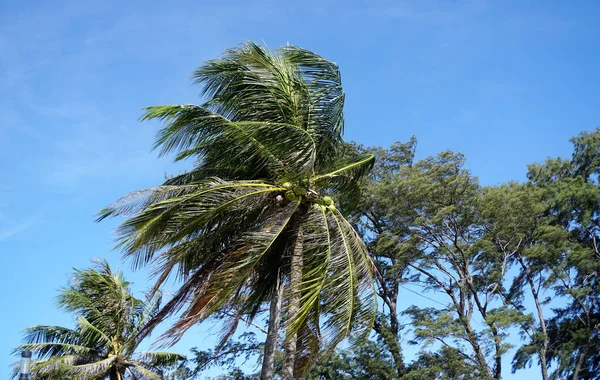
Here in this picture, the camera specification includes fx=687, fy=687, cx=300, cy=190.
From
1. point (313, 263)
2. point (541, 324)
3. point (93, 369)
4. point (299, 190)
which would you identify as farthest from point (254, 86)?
point (541, 324)

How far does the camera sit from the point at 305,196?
9516mm

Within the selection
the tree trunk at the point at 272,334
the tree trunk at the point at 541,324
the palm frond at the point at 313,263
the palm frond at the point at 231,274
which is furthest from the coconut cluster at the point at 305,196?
the tree trunk at the point at 541,324

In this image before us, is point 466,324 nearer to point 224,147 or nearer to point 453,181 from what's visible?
point 453,181

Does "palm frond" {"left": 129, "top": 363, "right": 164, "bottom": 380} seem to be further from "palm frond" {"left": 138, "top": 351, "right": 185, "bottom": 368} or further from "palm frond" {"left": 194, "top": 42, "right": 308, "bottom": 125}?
"palm frond" {"left": 194, "top": 42, "right": 308, "bottom": 125}

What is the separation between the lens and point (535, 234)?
23.8 metres

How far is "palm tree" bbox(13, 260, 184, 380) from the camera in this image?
17547mm

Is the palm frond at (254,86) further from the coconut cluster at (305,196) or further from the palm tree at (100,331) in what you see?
the palm tree at (100,331)

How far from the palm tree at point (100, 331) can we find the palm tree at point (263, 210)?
847cm

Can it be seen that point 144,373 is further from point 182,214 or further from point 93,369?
point 182,214

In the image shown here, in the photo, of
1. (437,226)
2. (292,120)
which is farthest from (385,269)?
(292,120)

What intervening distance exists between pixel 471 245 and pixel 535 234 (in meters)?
2.40

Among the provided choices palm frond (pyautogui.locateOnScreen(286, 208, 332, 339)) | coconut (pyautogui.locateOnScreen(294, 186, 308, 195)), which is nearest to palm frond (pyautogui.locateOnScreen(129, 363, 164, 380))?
palm frond (pyautogui.locateOnScreen(286, 208, 332, 339))

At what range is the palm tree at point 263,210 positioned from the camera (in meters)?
8.75

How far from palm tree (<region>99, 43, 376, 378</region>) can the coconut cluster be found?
0.01 m
